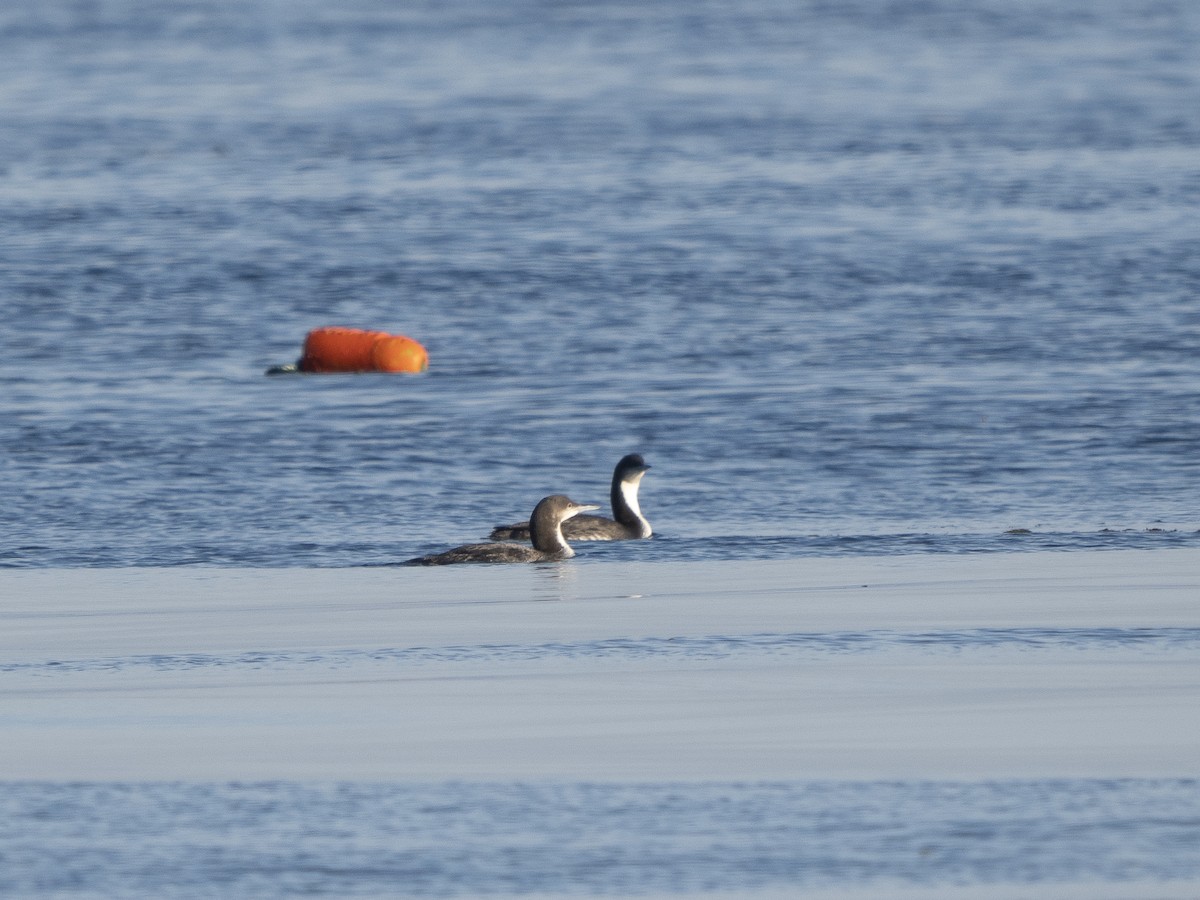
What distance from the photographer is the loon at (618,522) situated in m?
16.8

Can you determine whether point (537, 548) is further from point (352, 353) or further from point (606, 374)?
point (352, 353)

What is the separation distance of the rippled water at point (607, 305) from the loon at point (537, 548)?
0.59 metres

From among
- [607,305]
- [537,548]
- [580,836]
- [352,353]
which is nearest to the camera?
[580,836]

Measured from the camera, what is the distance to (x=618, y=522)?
17.3 metres

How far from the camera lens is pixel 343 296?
31516 mm

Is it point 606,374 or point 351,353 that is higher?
point 351,353

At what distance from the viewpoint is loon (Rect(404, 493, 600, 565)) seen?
15.1m

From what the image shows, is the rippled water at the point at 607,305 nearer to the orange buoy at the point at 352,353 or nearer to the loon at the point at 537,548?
the orange buoy at the point at 352,353

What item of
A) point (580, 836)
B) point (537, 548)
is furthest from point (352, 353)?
point (580, 836)

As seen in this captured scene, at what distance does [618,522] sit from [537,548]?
125 cm

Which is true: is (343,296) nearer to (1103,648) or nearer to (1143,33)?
(1103,648)

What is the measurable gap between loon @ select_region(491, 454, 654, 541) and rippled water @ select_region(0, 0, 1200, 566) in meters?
0.22

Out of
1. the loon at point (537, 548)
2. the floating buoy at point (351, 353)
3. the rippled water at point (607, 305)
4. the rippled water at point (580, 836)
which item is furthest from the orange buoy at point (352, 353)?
the rippled water at point (580, 836)

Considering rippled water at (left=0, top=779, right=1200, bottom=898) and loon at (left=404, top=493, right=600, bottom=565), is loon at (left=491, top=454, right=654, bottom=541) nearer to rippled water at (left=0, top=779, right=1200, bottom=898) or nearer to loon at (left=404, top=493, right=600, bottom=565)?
loon at (left=404, top=493, right=600, bottom=565)
